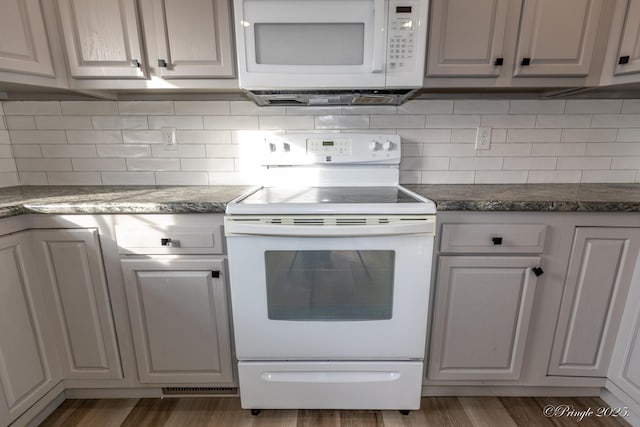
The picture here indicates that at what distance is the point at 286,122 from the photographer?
1578 millimetres

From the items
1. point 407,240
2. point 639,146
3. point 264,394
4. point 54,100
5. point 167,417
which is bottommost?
point 167,417

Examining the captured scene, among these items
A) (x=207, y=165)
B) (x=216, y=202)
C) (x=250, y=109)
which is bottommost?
(x=216, y=202)

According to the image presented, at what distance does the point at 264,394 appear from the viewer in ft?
4.01

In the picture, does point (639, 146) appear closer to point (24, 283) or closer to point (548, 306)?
point (548, 306)

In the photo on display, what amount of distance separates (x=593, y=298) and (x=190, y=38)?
198 cm

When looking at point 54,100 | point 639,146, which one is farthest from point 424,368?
point 54,100

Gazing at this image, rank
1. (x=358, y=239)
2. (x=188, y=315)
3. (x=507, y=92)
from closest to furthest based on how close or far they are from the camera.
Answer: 1. (x=358, y=239)
2. (x=188, y=315)
3. (x=507, y=92)

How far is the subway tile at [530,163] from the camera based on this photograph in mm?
1611

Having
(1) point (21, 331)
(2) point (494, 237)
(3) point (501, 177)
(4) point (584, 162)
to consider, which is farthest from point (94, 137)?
(4) point (584, 162)

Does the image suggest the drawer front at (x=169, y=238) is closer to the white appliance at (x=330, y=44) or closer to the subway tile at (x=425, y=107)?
the white appliance at (x=330, y=44)

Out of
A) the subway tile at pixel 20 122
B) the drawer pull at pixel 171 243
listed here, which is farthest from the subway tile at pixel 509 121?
the subway tile at pixel 20 122

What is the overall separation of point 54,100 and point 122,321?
1.23 m

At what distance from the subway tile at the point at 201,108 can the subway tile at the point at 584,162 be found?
184 cm

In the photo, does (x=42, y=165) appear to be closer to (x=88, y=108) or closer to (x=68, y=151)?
(x=68, y=151)
